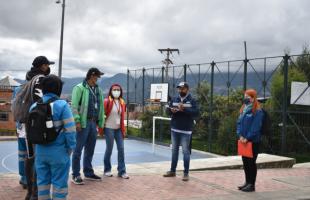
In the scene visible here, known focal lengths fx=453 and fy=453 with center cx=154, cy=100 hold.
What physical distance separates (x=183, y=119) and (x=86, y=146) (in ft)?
6.03

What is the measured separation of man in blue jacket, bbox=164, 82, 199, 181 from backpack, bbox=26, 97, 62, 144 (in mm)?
3464

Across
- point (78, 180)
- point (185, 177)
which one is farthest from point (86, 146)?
point (185, 177)

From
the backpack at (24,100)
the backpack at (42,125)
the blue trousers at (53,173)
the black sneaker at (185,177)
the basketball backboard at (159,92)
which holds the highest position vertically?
the basketball backboard at (159,92)

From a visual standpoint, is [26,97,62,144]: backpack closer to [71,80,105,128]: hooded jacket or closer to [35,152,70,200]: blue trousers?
[35,152,70,200]: blue trousers

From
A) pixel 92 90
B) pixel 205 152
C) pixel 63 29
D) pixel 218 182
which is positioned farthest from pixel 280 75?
pixel 63 29

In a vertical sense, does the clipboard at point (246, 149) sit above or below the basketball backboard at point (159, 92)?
below

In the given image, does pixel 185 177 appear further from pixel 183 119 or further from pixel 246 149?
pixel 246 149

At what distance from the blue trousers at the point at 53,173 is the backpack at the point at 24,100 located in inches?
45.4

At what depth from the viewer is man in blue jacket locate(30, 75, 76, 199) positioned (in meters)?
5.19

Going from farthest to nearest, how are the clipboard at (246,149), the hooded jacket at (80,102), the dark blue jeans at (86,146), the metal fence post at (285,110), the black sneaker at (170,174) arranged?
the metal fence post at (285,110) → the black sneaker at (170,174) → the clipboard at (246,149) → the dark blue jeans at (86,146) → the hooded jacket at (80,102)

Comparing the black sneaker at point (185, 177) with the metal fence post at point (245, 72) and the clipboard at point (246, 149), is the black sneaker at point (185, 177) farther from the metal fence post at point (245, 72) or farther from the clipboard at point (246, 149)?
the metal fence post at point (245, 72)

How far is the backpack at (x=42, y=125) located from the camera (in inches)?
202

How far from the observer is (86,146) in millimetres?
7789

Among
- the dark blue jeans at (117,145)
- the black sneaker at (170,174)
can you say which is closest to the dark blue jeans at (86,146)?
the dark blue jeans at (117,145)
